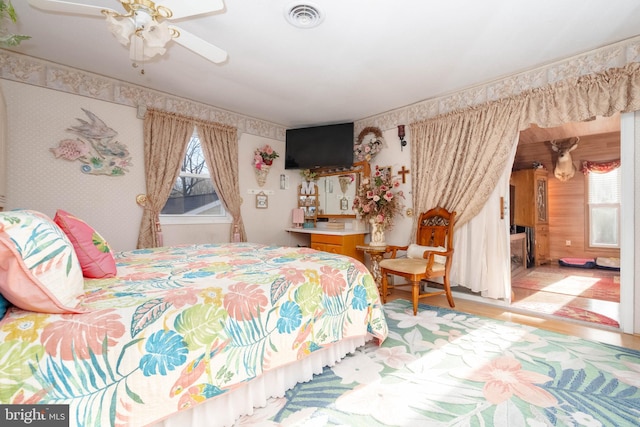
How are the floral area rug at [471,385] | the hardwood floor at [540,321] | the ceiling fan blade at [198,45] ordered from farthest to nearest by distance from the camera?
the hardwood floor at [540,321] → the ceiling fan blade at [198,45] → the floral area rug at [471,385]

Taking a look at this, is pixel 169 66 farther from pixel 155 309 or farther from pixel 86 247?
pixel 155 309

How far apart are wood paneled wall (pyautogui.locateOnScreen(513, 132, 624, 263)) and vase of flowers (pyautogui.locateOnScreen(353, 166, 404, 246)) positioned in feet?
11.8

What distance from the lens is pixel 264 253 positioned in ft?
7.69

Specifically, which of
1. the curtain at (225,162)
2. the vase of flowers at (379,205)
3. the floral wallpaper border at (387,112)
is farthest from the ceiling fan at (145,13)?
the vase of flowers at (379,205)

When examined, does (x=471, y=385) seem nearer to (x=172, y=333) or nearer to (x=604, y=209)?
(x=172, y=333)

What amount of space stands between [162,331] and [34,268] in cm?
51

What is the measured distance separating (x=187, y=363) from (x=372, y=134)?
12.9 feet

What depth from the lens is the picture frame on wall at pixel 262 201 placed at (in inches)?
173

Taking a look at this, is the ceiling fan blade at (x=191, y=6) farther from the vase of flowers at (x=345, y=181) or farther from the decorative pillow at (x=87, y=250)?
the vase of flowers at (x=345, y=181)

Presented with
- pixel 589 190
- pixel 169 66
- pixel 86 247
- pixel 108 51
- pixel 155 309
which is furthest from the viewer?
pixel 589 190

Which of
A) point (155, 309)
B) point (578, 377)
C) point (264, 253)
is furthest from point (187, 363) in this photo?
point (578, 377)

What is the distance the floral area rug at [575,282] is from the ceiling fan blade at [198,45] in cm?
474

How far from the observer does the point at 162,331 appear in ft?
3.76

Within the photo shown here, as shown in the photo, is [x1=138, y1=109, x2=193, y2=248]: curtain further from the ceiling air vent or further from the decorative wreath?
the decorative wreath
